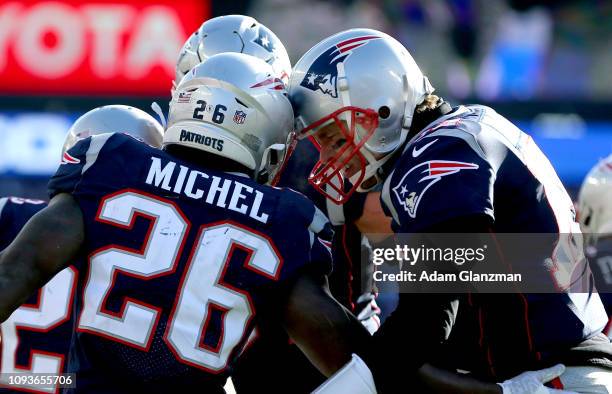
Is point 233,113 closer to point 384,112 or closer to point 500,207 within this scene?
point 384,112

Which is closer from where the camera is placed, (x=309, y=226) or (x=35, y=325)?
(x=309, y=226)

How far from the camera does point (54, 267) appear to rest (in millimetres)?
3115

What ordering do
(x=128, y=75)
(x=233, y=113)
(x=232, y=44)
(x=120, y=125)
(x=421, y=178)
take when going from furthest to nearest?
(x=128, y=75) < (x=232, y=44) < (x=120, y=125) < (x=233, y=113) < (x=421, y=178)

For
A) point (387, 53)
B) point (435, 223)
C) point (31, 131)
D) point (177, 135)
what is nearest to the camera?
point (435, 223)

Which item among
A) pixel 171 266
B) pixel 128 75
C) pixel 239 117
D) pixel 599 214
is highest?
pixel 128 75

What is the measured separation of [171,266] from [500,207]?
94 centimetres

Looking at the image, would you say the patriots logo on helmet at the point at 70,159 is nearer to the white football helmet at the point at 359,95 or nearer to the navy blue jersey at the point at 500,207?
the white football helmet at the point at 359,95

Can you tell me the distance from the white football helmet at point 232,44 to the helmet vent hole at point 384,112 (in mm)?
1084

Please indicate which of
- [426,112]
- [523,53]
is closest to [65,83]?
[523,53]

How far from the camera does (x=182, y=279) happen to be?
10.2ft

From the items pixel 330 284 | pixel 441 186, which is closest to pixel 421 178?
pixel 441 186

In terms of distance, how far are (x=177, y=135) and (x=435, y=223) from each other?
2.72ft

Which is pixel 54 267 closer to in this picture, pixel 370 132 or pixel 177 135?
pixel 177 135

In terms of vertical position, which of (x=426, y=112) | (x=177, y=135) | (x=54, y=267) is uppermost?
(x=426, y=112)
